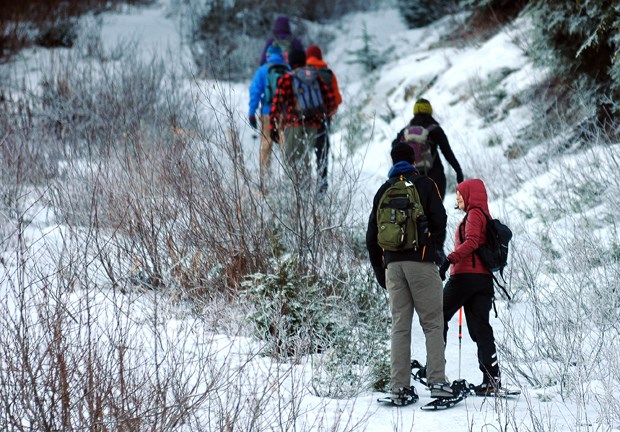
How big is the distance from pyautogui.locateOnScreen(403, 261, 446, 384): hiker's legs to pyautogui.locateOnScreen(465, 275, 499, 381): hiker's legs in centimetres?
27

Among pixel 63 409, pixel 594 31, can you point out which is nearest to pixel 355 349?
pixel 63 409

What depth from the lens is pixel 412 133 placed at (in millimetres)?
6871

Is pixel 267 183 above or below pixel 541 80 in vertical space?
below

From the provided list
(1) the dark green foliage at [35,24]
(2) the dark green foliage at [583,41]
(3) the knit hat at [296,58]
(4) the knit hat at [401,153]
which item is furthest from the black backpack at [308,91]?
(1) the dark green foliage at [35,24]

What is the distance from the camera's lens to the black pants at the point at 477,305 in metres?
4.91

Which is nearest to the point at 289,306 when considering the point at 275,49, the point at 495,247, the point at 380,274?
the point at 380,274

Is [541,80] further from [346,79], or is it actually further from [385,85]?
[346,79]

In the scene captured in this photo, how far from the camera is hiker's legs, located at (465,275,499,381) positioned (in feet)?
16.1

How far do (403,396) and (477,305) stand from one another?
0.73 m

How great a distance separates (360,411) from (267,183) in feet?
10.3

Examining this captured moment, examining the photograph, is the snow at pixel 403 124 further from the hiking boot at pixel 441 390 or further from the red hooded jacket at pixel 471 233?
the red hooded jacket at pixel 471 233

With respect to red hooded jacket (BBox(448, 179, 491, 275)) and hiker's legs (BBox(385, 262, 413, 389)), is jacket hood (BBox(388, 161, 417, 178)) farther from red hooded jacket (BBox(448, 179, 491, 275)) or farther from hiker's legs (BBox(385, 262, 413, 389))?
hiker's legs (BBox(385, 262, 413, 389))

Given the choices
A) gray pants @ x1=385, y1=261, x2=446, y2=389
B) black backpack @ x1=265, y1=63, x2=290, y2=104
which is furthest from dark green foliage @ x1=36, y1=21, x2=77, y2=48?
gray pants @ x1=385, y1=261, x2=446, y2=389

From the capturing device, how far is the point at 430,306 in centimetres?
475
